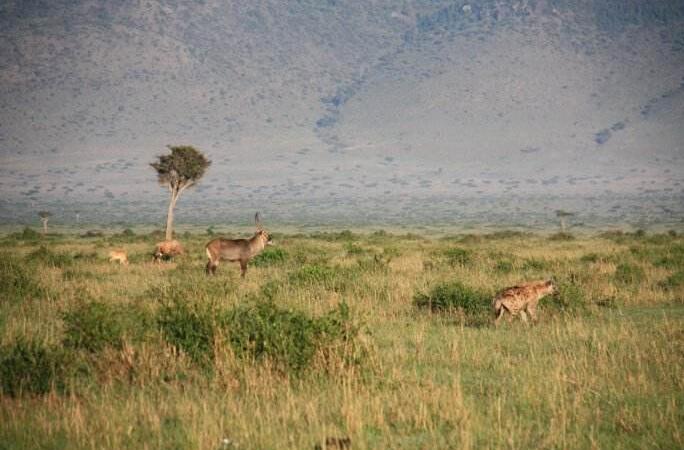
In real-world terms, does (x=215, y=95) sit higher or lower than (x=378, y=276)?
higher

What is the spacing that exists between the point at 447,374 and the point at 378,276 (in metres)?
9.57

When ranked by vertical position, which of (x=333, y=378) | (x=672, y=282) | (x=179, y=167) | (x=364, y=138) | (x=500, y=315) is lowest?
(x=333, y=378)

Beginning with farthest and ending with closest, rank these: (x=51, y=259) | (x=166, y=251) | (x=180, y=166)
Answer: (x=180, y=166)
(x=166, y=251)
(x=51, y=259)

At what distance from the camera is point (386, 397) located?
7.11 m

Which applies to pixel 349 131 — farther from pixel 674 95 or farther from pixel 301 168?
pixel 674 95

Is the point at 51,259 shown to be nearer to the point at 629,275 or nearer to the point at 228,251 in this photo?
the point at 228,251

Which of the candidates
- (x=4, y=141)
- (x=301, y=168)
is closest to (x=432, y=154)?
(x=301, y=168)

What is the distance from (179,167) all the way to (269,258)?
21.2 meters

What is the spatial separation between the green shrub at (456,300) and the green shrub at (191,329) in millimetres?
4859

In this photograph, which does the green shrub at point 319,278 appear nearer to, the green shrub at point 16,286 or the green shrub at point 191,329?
the green shrub at point 16,286

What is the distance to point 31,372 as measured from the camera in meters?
7.30

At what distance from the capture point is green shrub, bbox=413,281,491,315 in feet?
41.0

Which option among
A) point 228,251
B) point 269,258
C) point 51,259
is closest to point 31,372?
point 228,251

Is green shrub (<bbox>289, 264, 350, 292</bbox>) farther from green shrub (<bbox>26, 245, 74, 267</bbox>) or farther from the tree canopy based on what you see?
the tree canopy
